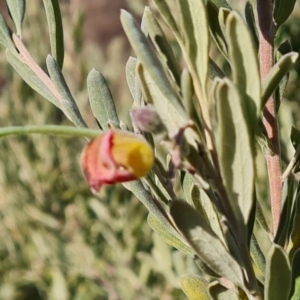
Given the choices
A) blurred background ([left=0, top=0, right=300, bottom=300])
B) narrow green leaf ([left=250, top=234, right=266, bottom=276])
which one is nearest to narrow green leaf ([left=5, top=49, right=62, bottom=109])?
narrow green leaf ([left=250, top=234, right=266, bottom=276])

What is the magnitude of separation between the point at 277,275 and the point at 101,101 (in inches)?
9.3

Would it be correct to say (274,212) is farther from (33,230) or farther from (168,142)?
(33,230)

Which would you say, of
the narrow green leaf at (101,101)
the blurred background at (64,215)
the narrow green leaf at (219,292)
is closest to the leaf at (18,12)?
the narrow green leaf at (101,101)

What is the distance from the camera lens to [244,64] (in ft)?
1.28

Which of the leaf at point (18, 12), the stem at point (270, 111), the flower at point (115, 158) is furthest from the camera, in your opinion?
the leaf at point (18, 12)

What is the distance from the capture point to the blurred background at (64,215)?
1.64 metres

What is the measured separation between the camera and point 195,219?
1.35ft

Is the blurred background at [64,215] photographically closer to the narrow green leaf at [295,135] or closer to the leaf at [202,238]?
the narrow green leaf at [295,135]

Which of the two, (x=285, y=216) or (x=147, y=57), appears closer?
(x=147, y=57)

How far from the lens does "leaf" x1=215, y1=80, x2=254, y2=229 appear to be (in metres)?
0.37

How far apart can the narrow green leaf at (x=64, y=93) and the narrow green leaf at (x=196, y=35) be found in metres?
0.15

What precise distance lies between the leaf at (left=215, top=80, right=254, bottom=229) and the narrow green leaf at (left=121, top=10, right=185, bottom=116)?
3 centimetres

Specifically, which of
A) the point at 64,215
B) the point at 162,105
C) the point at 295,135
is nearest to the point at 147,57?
the point at 162,105

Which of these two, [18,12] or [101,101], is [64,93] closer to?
[101,101]
